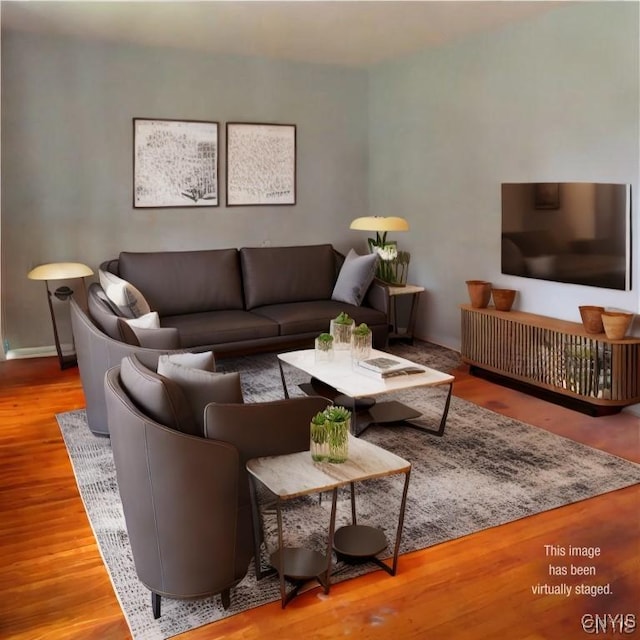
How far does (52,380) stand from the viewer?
18.2 ft

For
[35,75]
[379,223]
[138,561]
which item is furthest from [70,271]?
[138,561]

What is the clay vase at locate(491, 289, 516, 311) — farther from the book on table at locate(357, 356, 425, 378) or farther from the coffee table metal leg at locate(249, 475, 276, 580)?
the coffee table metal leg at locate(249, 475, 276, 580)

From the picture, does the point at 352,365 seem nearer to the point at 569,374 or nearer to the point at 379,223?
the point at 569,374

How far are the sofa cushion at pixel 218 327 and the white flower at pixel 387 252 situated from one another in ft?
4.31

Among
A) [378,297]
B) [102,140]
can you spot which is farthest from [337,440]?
[102,140]

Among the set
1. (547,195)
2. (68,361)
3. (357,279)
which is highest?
(547,195)

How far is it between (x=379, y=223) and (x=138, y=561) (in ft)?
13.7

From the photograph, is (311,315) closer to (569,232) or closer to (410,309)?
(410,309)

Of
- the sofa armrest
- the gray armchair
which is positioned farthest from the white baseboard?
the sofa armrest

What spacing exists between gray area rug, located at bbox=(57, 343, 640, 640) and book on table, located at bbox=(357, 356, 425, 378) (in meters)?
0.42

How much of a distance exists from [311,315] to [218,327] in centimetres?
79

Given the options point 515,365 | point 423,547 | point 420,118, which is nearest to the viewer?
point 423,547

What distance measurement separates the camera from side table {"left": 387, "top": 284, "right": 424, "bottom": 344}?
654cm

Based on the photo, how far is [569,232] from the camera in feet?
16.6
